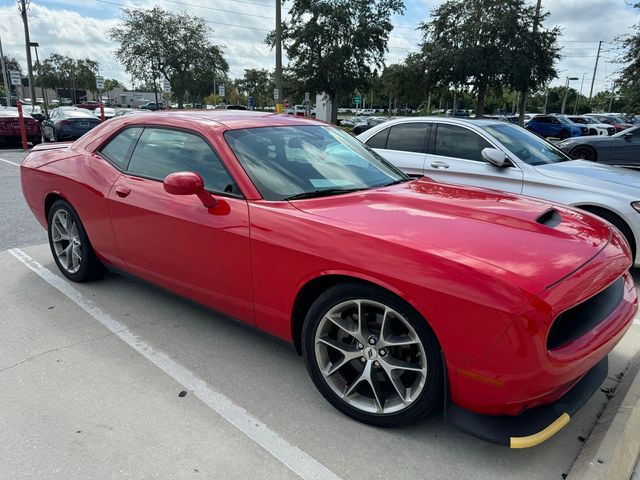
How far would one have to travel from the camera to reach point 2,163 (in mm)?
12172

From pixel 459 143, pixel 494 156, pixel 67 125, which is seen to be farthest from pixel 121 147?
pixel 67 125

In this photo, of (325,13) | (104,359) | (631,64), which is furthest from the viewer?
(325,13)

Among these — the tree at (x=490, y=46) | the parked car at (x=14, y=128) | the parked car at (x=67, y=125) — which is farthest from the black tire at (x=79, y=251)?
the tree at (x=490, y=46)

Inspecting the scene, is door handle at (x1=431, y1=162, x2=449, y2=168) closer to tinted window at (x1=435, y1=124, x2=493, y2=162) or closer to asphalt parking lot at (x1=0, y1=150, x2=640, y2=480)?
tinted window at (x1=435, y1=124, x2=493, y2=162)

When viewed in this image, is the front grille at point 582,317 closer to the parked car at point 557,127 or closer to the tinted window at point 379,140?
the tinted window at point 379,140

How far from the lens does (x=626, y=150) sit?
40.3ft

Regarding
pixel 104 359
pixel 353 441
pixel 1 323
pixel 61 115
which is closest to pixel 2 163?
pixel 61 115

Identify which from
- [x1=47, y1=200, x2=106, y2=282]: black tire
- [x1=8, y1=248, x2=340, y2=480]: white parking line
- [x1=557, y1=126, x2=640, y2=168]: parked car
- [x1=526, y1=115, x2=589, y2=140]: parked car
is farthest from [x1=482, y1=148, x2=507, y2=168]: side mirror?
[x1=526, y1=115, x2=589, y2=140]: parked car

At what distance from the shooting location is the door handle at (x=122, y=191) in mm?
3463

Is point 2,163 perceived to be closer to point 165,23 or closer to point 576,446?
point 576,446

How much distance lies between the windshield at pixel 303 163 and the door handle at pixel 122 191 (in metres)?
0.94

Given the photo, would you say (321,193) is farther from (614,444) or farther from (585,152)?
(585,152)

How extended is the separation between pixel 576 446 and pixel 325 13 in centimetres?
2814

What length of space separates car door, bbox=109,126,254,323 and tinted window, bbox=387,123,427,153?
3.61 m
